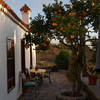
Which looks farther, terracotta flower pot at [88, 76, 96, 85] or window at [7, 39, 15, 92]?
terracotta flower pot at [88, 76, 96, 85]

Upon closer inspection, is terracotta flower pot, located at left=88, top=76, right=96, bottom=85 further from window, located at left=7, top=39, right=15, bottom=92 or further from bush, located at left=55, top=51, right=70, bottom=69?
bush, located at left=55, top=51, right=70, bottom=69

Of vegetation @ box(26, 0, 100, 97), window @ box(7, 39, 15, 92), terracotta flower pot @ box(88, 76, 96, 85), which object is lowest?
terracotta flower pot @ box(88, 76, 96, 85)

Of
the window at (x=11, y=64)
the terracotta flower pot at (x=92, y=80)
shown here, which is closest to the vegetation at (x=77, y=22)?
the window at (x=11, y=64)

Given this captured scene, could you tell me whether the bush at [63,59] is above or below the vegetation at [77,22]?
below

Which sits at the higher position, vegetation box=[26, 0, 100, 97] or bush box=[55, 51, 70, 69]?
vegetation box=[26, 0, 100, 97]

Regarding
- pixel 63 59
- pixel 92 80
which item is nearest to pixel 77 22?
pixel 92 80

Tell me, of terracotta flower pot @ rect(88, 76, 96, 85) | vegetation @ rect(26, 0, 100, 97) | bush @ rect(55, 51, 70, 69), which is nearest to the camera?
vegetation @ rect(26, 0, 100, 97)

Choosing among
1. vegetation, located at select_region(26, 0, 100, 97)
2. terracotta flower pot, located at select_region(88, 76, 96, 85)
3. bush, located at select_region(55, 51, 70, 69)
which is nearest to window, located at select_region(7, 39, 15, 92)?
vegetation, located at select_region(26, 0, 100, 97)

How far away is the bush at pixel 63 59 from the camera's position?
1599 cm

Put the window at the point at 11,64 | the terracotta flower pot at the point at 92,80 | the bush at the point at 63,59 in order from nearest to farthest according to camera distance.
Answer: the window at the point at 11,64
the terracotta flower pot at the point at 92,80
the bush at the point at 63,59

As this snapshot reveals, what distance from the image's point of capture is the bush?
52.5ft

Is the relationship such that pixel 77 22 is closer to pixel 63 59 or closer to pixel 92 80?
pixel 92 80

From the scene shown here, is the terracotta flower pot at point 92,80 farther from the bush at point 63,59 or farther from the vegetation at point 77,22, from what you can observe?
the bush at point 63,59

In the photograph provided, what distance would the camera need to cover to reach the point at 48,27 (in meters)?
6.02
